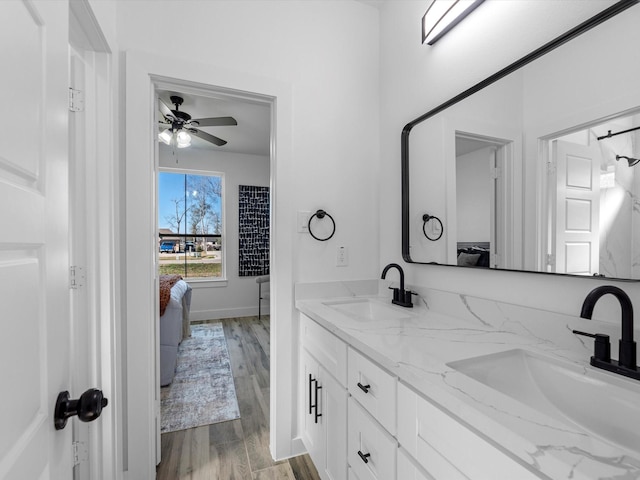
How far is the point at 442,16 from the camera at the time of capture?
1512 mm

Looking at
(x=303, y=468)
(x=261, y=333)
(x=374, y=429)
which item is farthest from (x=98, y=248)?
(x=261, y=333)

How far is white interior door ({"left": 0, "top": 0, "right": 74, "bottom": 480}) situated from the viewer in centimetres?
48

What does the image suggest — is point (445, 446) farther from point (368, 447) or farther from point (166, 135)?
point (166, 135)

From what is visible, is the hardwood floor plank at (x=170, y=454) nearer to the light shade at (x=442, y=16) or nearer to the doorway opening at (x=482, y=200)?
the doorway opening at (x=482, y=200)

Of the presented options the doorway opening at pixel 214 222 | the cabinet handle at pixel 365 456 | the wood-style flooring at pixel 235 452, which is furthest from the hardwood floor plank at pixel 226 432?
the doorway opening at pixel 214 222

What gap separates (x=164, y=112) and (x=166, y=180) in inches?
80.8

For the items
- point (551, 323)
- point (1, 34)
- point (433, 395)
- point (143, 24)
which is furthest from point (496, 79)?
point (143, 24)

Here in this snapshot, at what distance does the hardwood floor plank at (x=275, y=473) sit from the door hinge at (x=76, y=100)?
6.48ft

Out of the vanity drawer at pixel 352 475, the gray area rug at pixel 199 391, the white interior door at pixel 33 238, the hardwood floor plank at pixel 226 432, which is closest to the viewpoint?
the white interior door at pixel 33 238

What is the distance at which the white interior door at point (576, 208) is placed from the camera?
965mm

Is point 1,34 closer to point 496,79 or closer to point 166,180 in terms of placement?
point 496,79

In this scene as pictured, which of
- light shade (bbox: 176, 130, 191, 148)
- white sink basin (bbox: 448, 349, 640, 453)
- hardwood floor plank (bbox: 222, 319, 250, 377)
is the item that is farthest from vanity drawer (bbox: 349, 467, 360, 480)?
light shade (bbox: 176, 130, 191, 148)

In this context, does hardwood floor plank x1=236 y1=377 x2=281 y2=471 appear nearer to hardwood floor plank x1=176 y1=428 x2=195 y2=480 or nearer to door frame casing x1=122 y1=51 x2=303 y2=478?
hardwood floor plank x1=176 y1=428 x2=195 y2=480

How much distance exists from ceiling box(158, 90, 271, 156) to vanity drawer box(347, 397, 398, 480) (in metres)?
2.18
